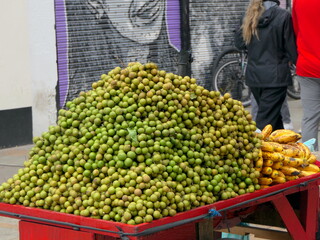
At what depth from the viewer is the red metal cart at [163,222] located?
3.22 meters

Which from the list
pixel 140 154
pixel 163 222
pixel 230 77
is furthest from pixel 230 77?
pixel 163 222

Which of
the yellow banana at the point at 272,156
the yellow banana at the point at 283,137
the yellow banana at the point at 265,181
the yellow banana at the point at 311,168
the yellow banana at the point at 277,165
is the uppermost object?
the yellow banana at the point at 283,137

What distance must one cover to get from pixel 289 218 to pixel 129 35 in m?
7.55

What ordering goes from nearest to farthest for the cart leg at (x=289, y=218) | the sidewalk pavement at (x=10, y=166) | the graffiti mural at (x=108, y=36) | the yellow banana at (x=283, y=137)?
1. the cart leg at (x=289, y=218)
2. the yellow banana at (x=283, y=137)
3. the sidewalk pavement at (x=10, y=166)
4. the graffiti mural at (x=108, y=36)

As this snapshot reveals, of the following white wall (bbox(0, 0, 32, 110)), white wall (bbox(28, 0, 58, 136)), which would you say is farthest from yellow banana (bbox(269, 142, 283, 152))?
white wall (bbox(28, 0, 58, 136))

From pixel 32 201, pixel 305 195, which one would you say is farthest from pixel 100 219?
pixel 305 195

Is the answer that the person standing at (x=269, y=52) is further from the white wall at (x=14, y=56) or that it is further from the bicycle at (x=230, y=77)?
the bicycle at (x=230, y=77)

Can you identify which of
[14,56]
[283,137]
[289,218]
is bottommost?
[289,218]

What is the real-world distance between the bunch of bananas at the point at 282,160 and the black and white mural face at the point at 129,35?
17.0 ft

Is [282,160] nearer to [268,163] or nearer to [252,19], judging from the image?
[268,163]

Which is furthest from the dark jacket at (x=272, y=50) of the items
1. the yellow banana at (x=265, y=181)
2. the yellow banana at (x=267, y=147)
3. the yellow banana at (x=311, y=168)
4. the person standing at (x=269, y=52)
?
the yellow banana at (x=265, y=181)

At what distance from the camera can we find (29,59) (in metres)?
9.64

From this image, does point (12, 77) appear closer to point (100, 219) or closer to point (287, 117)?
point (287, 117)

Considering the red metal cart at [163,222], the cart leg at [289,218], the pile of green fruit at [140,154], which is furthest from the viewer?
the cart leg at [289,218]
